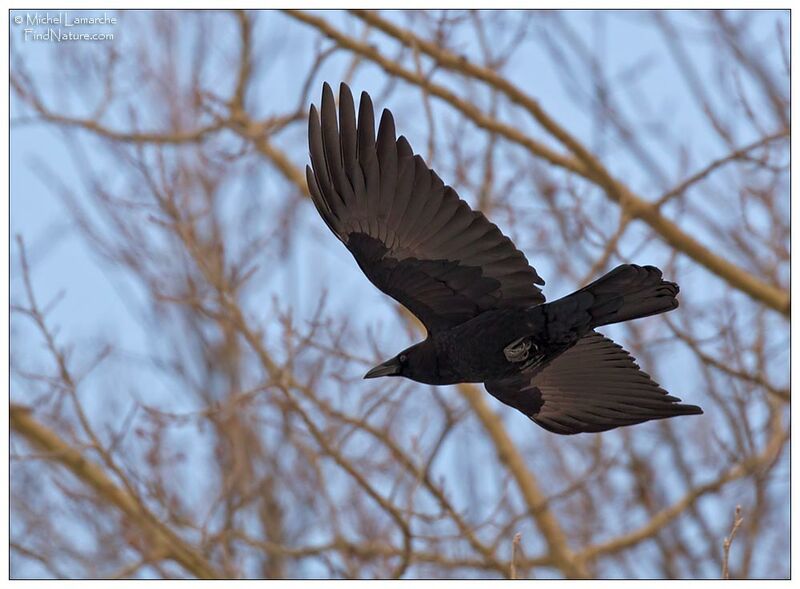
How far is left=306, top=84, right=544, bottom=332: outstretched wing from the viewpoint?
14.5 feet

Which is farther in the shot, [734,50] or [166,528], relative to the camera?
[734,50]

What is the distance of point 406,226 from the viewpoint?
4574 millimetres

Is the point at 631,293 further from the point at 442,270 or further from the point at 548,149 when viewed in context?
the point at 548,149

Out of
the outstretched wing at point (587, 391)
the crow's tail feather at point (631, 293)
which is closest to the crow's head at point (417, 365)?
the outstretched wing at point (587, 391)

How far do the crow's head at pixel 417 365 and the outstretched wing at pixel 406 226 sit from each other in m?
0.15

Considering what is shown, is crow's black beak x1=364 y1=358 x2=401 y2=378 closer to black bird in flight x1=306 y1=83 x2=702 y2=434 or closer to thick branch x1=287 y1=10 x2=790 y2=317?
black bird in flight x1=306 y1=83 x2=702 y2=434

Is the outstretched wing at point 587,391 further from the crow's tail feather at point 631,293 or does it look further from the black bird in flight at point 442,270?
the crow's tail feather at point 631,293

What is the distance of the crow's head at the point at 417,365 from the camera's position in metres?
4.64

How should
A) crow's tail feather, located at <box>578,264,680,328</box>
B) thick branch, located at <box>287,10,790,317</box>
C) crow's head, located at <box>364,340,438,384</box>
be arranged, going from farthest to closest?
thick branch, located at <box>287,10,790,317</box>
crow's head, located at <box>364,340,438,384</box>
crow's tail feather, located at <box>578,264,680,328</box>

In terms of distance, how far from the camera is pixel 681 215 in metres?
8.27

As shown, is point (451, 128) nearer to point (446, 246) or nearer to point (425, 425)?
point (425, 425)

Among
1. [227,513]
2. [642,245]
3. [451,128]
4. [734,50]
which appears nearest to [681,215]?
[642,245]

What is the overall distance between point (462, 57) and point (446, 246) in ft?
11.4

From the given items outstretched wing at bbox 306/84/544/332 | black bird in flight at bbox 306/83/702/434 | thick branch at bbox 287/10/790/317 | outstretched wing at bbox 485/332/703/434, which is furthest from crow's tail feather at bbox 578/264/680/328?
thick branch at bbox 287/10/790/317
